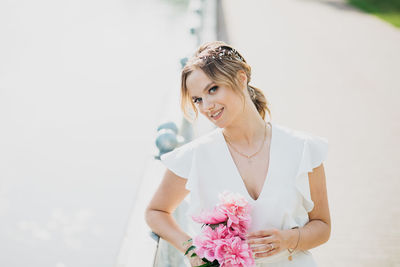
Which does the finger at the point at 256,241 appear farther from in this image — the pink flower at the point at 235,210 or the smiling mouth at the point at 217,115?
the smiling mouth at the point at 217,115

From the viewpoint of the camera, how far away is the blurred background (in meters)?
4.97

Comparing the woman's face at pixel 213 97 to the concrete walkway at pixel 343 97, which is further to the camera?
the concrete walkway at pixel 343 97

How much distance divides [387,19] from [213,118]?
13.0 metres

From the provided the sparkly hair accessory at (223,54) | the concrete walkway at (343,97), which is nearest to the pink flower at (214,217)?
the sparkly hair accessory at (223,54)

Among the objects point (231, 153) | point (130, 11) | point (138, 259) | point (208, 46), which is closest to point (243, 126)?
point (231, 153)

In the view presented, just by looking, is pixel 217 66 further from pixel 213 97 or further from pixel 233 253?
pixel 233 253

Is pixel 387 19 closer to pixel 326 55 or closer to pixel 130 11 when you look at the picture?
pixel 326 55

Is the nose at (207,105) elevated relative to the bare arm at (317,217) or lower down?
elevated

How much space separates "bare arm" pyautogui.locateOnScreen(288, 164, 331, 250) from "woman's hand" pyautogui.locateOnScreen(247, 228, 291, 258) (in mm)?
164

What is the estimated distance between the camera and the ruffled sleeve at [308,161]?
2250 mm

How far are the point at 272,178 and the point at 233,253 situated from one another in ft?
1.83

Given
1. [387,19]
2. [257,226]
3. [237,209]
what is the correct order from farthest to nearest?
[387,19] < [257,226] < [237,209]

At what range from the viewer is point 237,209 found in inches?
77.7

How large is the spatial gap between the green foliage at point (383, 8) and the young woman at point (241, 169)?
11.9 meters
